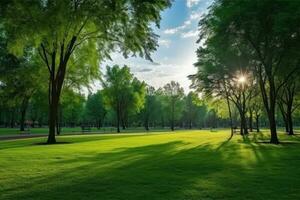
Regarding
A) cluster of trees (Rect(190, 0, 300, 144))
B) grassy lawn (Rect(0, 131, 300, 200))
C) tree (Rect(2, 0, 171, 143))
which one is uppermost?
cluster of trees (Rect(190, 0, 300, 144))

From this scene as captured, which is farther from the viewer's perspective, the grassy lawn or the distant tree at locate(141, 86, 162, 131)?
the distant tree at locate(141, 86, 162, 131)

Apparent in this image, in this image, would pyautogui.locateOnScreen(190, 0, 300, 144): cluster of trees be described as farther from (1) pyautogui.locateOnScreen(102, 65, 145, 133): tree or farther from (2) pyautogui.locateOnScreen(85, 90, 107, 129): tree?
(2) pyautogui.locateOnScreen(85, 90, 107, 129): tree

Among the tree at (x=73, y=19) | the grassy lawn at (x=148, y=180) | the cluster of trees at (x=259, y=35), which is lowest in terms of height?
the grassy lawn at (x=148, y=180)

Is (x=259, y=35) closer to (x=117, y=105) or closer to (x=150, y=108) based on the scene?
(x=117, y=105)

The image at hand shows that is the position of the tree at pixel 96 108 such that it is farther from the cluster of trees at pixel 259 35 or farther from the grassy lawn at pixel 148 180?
the grassy lawn at pixel 148 180

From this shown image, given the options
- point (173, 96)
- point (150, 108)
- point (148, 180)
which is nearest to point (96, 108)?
point (150, 108)

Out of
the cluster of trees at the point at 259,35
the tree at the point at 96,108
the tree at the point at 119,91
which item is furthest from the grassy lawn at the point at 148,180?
the tree at the point at 96,108

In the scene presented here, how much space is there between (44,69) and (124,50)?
20.4m

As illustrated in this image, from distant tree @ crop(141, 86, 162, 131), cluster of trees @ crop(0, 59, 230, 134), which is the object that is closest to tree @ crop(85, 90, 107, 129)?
cluster of trees @ crop(0, 59, 230, 134)

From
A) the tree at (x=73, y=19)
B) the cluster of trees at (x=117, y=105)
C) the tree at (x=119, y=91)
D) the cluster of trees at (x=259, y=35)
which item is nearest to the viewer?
the tree at (x=73, y=19)

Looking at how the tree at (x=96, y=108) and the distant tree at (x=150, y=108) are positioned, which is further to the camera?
the tree at (x=96, y=108)

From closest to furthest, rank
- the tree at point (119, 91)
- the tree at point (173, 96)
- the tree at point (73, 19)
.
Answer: the tree at point (73, 19), the tree at point (119, 91), the tree at point (173, 96)

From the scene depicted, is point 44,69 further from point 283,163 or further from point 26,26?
point 283,163

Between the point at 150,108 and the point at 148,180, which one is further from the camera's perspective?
the point at 150,108
